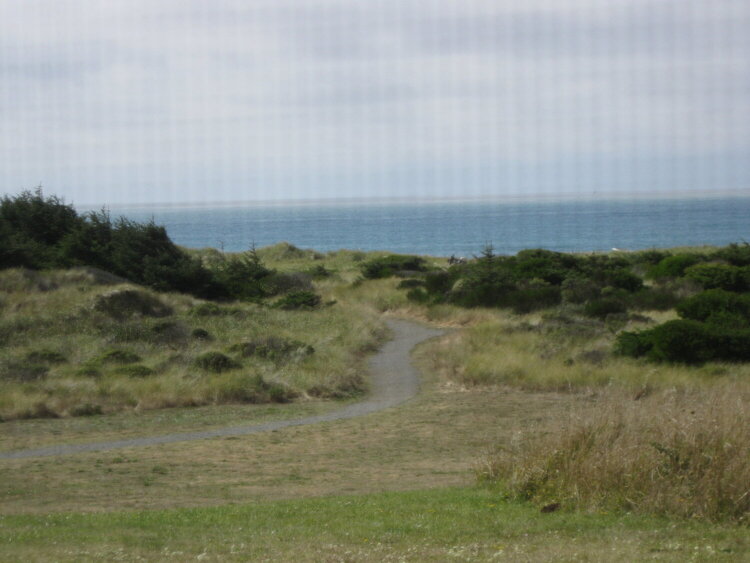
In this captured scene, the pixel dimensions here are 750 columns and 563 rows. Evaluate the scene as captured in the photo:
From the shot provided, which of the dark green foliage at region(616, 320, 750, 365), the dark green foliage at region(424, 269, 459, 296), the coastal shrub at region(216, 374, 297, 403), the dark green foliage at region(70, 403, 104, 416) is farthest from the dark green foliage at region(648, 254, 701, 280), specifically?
the dark green foliage at region(70, 403, 104, 416)

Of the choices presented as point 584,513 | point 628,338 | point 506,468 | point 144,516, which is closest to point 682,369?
point 628,338

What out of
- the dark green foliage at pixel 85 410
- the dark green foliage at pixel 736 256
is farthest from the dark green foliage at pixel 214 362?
the dark green foliage at pixel 736 256

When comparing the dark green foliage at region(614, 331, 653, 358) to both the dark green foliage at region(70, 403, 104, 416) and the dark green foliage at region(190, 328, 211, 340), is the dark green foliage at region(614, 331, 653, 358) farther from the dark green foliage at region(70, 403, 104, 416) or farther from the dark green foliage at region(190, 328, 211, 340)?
the dark green foliage at region(70, 403, 104, 416)

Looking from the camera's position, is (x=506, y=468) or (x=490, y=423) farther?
(x=490, y=423)

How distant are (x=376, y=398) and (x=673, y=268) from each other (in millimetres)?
25244

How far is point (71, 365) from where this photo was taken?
23016mm

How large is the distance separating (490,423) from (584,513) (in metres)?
8.72

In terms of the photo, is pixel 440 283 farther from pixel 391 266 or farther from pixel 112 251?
pixel 112 251

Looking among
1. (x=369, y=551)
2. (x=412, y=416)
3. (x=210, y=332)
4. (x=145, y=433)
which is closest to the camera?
(x=369, y=551)

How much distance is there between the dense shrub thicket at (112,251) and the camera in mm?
39281

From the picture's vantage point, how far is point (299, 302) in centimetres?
3622

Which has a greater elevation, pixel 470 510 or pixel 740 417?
pixel 740 417

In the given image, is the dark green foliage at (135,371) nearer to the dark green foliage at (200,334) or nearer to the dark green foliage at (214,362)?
the dark green foliage at (214,362)

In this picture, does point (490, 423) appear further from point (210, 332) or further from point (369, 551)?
point (210, 332)
